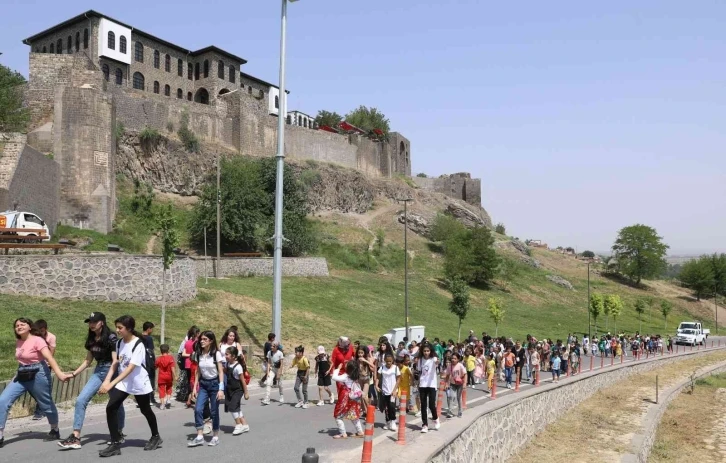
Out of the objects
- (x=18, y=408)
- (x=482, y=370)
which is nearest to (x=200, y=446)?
(x=18, y=408)

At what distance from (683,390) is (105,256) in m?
28.6

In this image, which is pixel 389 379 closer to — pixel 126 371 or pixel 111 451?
pixel 111 451

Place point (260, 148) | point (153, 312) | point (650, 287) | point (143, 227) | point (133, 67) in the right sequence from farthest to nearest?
point (650, 287) < point (260, 148) < point (133, 67) < point (143, 227) < point (153, 312)

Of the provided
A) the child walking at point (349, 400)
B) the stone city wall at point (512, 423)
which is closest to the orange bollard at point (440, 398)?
the stone city wall at point (512, 423)

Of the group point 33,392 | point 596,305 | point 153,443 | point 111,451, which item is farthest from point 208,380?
point 596,305

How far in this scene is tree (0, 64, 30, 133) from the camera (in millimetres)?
36500

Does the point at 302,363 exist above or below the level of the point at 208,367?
below

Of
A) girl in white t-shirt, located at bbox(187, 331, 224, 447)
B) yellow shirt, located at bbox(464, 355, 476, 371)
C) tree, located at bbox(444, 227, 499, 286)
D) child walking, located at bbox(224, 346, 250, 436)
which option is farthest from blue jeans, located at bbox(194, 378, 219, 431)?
tree, located at bbox(444, 227, 499, 286)

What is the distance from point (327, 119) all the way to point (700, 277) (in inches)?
2443

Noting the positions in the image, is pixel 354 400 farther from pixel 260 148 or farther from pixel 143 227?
pixel 260 148

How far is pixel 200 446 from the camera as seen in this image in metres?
9.04

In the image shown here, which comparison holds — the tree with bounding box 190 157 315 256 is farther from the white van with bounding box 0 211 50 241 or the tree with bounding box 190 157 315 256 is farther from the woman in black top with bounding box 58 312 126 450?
the woman in black top with bounding box 58 312 126 450

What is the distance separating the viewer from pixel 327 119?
327 ft

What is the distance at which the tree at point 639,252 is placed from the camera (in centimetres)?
9012
